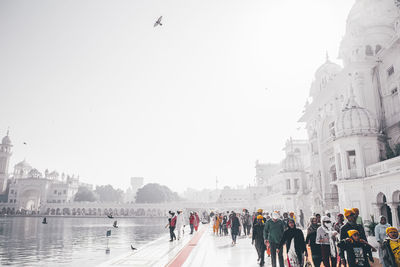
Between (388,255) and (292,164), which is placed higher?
(292,164)

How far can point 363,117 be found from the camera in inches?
816

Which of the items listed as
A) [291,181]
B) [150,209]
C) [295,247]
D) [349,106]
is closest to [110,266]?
[295,247]

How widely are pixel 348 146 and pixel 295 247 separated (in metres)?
15.5

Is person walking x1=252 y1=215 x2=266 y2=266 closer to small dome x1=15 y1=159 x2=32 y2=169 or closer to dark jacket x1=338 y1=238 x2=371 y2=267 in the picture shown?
dark jacket x1=338 y1=238 x2=371 y2=267

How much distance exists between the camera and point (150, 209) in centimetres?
8300

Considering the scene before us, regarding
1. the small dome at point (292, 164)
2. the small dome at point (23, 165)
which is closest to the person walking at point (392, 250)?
the small dome at point (292, 164)

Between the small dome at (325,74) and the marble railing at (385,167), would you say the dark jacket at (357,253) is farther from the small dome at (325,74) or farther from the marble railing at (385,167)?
the small dome at (325,74)

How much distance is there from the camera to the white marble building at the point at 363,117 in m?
18.8

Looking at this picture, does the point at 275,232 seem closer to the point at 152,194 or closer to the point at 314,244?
the point at 314,244

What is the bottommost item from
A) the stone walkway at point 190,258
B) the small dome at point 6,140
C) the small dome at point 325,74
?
the stone walkway at point 190,258

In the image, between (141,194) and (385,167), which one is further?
(141,194)

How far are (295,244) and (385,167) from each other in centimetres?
1297

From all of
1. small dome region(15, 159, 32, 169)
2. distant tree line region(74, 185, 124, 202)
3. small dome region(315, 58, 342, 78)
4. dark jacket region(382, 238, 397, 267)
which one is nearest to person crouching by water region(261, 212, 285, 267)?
dark jacket region(382, 238, 397, 267)

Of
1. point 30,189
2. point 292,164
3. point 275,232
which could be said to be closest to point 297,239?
point 275,232
